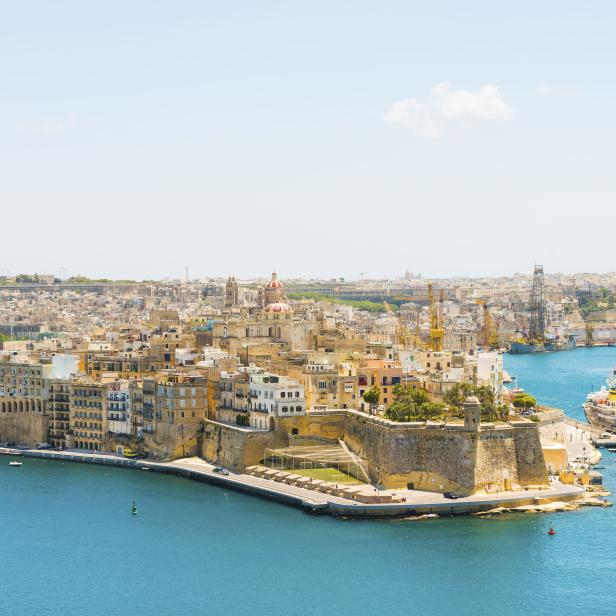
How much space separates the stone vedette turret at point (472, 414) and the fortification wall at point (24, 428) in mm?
18055

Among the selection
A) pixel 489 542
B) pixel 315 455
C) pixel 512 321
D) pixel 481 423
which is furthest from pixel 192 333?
pixel 512 321

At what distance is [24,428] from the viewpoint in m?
47.9

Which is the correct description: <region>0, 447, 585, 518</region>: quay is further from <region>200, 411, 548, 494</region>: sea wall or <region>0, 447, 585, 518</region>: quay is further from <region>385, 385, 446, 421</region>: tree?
<region>385, 385, 446, 421</region>: tree

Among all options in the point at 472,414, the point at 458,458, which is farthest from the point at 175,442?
the point at 472,414

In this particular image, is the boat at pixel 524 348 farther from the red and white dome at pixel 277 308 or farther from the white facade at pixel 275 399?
the white facade at pixel 275 399

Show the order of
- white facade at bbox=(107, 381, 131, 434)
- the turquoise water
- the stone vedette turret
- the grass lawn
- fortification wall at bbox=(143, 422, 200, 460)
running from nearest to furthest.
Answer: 1. the turquoise water
2. the stone vedette turret
3. the grass lawn
4. fortification wall at bbox=(143, 422, 200, 460)
5. white facade at bbox=(107, 381, 131, 434)

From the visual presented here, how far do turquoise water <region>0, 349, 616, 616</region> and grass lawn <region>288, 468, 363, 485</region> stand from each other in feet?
7.31

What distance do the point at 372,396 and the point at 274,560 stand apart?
11.4 metres

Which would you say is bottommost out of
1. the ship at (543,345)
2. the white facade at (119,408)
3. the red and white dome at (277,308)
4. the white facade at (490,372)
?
the ship at (543,345)

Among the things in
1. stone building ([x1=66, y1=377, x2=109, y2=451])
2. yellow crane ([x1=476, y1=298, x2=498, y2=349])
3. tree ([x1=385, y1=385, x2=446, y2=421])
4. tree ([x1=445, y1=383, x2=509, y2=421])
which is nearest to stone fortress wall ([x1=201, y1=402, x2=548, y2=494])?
tree ([x1=385, y1=385, x2=446, y2=421])

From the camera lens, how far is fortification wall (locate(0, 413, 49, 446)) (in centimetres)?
4747

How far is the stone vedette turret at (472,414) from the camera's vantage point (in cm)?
3672

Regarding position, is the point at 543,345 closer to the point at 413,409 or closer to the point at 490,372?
the point at 490,372

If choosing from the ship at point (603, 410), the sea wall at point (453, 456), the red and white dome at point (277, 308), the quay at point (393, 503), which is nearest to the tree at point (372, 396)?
the sea wall at point (453, 456)
